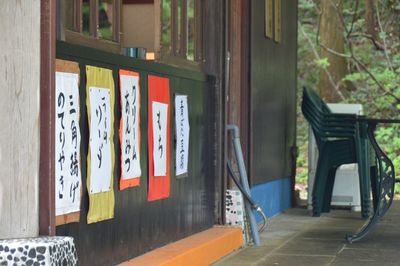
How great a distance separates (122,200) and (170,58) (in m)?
1.93

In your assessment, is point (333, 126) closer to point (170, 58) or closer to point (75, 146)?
point (170, 58)

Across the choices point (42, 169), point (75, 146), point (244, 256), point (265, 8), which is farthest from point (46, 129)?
point (265, 8)

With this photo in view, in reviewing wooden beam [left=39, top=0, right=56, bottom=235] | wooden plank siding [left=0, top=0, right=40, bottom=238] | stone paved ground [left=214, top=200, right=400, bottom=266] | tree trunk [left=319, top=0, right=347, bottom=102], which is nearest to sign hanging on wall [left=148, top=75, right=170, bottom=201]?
stone paved ground [left=214, top=200, right=400, bottom=266]

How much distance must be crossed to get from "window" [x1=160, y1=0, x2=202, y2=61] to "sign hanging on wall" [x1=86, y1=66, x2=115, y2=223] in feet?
5.55

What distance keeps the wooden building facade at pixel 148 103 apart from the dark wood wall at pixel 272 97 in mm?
25

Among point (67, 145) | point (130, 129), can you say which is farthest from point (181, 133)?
point (67, 145)

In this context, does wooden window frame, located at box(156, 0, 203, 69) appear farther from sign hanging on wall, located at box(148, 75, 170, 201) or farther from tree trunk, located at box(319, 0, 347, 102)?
tree trunk, located at box(319, 0, 347, 102)

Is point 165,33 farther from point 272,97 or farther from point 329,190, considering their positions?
point 329,190

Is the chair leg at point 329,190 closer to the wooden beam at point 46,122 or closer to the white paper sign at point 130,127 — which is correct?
the white paper sign at point 130,127

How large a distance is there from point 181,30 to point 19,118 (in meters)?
3.94

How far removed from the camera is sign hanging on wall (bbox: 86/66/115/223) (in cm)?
632

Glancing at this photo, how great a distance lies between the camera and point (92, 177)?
6352mm

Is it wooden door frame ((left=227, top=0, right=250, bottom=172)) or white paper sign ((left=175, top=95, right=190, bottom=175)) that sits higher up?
wooden door frame ((left=227, top=0, right=250, bottom=172))

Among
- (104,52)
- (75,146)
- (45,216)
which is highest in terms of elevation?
(104,52)
